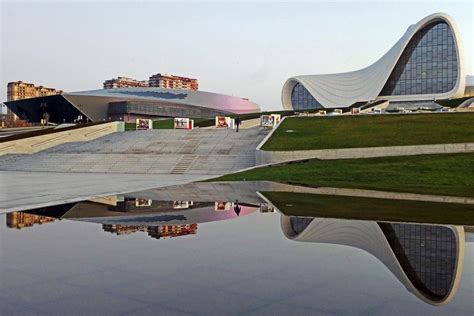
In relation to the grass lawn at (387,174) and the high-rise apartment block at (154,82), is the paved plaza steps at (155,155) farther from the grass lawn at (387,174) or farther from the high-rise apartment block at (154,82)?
the high-rise apartment block at (154,82)

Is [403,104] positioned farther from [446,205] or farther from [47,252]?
[47,252]

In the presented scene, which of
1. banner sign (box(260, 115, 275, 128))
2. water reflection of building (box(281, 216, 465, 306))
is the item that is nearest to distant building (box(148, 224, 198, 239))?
water reflection of building (box(281, 216, 465, 306))

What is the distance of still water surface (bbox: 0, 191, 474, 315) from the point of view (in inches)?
162

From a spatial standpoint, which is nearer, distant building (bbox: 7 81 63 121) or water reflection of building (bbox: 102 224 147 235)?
water reflection of building (bbox: 102 224 147 235)

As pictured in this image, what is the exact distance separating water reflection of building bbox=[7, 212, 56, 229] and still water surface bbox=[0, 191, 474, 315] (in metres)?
0.04

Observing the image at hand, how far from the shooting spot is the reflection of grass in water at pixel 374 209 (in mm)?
8414

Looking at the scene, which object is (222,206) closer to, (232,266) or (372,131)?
(232,266)

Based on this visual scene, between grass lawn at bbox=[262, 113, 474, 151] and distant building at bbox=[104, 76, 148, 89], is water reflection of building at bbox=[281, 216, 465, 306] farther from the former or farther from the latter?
distant building at bbox=[104, 76, 148, 89]

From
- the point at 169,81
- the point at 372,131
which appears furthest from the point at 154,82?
the point at 372,131

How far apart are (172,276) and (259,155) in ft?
60.7

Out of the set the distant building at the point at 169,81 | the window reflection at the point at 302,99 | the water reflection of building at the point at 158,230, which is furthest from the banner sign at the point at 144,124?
the distant building at the point at 169,81

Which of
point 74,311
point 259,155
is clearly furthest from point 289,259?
point 259,155

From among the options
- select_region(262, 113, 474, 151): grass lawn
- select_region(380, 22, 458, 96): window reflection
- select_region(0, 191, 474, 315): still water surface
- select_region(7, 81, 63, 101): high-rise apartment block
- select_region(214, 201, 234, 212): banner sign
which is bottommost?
select_region(0, 191, 474, 315): still water surface

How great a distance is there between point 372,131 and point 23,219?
21541mm
